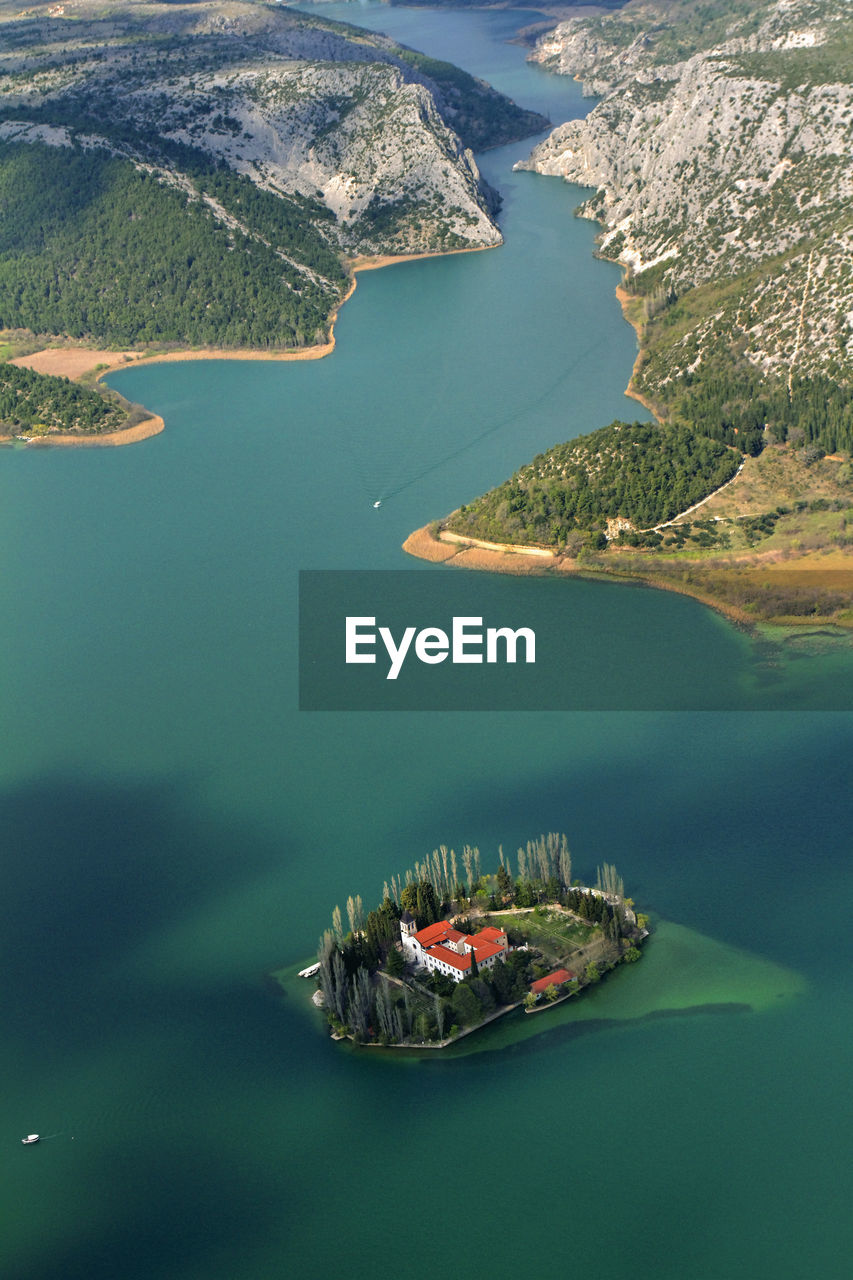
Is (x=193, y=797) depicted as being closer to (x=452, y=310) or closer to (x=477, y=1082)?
(x=477, y=1082)

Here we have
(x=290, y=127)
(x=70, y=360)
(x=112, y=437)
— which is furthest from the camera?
(x=290, y=127)

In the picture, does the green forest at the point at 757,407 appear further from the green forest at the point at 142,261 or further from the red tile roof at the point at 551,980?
the red tile roof at the point at 551,980

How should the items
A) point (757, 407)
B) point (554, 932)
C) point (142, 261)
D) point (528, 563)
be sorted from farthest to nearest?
point (142, 261)
point (757, 407)
point (528, 563)
point (554, 932)

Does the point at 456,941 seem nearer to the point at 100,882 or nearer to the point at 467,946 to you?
the point at 467,946

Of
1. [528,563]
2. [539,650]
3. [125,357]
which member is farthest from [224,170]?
[539,650]

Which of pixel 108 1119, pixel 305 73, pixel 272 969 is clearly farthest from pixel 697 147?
pixel 108 1119

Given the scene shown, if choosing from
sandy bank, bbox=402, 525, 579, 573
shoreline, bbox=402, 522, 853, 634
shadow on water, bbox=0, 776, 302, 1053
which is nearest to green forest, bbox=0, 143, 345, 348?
sandy bank, bbox=402, 525, 579, 573
